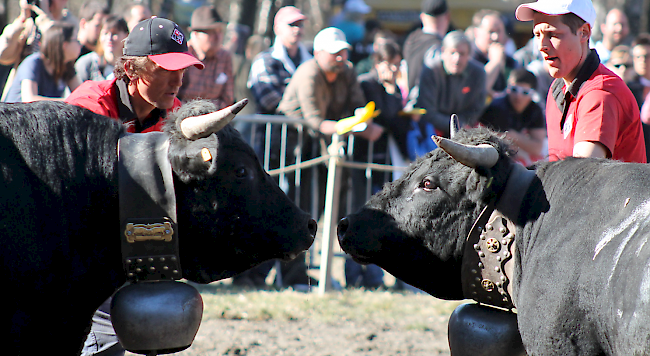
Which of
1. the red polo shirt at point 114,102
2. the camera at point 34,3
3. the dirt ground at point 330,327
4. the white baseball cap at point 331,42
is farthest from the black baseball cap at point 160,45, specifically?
the white baseball cap at point 331,42

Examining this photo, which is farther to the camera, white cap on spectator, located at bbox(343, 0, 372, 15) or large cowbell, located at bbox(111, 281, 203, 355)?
white cap on spectator, located at bbox(343, 0, 372, 15)

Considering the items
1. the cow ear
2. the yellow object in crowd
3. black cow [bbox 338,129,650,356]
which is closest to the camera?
black cow [bbox 338,129,650,356]

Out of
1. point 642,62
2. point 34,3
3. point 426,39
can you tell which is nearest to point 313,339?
point 34,3

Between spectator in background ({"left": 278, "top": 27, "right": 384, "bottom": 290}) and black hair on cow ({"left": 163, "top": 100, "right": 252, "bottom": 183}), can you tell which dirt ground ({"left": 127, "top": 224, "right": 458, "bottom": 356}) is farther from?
black hair on cow ({"left": 163, "top": 100, "right": 252, "bottom": 183})

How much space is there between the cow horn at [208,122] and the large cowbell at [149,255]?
0.37 feet

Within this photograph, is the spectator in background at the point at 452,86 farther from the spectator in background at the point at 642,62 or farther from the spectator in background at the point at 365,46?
the spectator in background at the point at 365,46

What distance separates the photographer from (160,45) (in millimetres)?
3387

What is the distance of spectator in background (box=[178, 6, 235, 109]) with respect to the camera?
6.78 meters

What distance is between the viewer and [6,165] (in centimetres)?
253

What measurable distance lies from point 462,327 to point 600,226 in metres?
0.78

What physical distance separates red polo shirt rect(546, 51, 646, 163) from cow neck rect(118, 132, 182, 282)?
169cm

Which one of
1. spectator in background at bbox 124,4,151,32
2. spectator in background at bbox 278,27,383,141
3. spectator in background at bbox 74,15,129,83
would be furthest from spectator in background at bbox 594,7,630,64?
spectator in background at bbox 74,15,129,83

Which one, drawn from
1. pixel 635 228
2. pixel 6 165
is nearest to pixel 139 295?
pixel 6 165

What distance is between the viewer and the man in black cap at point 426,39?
780 cm
